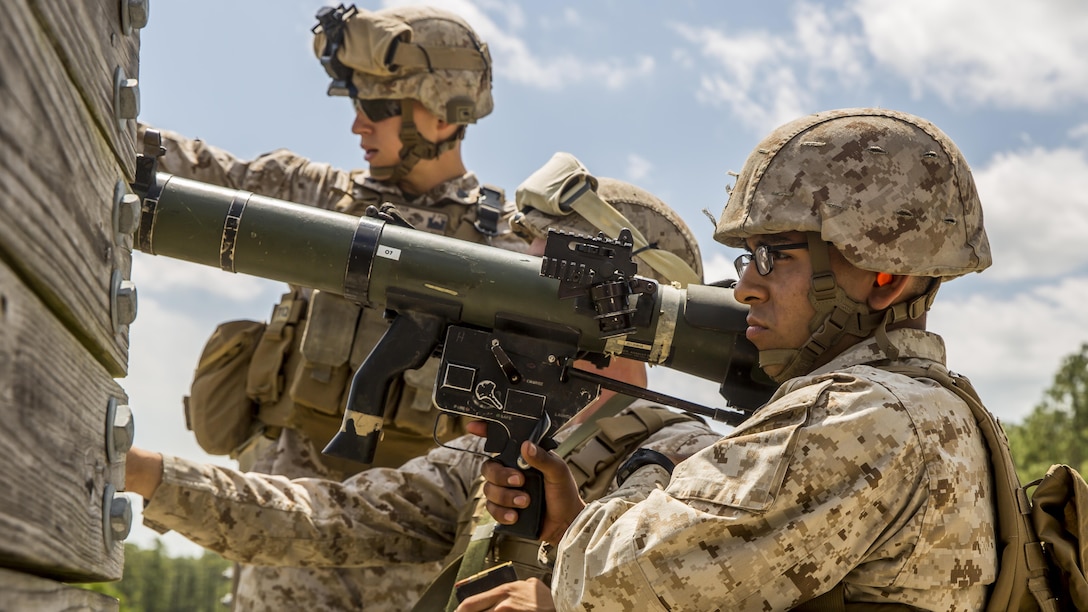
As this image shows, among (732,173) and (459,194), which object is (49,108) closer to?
(732,173)

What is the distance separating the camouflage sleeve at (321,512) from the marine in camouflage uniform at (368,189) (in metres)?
0.90

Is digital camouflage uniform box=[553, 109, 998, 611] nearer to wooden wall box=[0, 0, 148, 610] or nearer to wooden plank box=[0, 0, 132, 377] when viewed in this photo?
wooden wall box=[0, 0, 148, 610]

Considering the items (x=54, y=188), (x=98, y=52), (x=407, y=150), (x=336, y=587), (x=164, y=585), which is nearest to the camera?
(x=54, y=188)

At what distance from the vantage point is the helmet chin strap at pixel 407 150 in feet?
17.6

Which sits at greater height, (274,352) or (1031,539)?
(274,352)

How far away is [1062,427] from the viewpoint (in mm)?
31047

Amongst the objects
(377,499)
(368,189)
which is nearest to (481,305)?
(377,499)

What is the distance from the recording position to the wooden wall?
1157 millimetres

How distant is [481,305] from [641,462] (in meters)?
0.72

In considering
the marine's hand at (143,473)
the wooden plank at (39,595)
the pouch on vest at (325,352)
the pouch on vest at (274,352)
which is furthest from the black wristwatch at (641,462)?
the pouch on vest at (274,352)

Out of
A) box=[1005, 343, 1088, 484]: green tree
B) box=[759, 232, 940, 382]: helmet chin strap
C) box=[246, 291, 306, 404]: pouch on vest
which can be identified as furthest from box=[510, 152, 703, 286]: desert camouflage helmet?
box=[1005, 343, 1088, 484]: green tree

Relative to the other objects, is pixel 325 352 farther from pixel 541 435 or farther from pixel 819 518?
pixel 819 518

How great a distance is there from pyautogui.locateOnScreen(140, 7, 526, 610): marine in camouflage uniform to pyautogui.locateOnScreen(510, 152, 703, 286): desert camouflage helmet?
0.84 m

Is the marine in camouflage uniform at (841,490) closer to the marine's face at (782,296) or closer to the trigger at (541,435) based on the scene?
the marine's face at (782,296)
